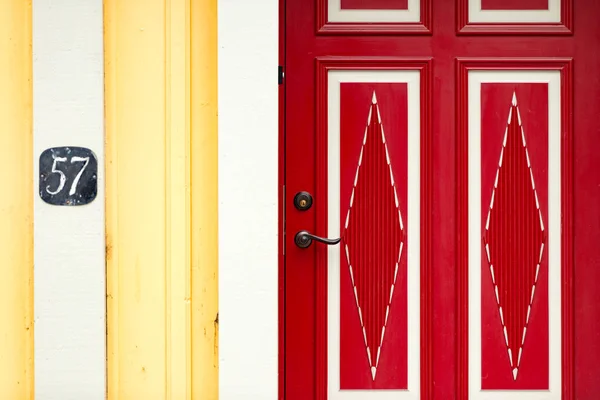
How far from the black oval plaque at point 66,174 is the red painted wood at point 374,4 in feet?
3.73

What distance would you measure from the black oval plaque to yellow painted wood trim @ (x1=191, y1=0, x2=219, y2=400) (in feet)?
1.22

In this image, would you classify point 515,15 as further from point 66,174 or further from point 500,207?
point 66,174

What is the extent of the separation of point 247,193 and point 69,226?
0.65 meters

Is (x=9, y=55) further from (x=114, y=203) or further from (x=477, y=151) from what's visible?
(x=477, y=151)

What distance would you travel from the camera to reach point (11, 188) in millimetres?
2170

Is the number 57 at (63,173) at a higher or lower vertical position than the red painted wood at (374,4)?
lower

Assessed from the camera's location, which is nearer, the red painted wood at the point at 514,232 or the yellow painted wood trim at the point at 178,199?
the yellow painted wood trim at the point at 178,199

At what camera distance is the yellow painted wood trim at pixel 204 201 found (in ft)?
7.21

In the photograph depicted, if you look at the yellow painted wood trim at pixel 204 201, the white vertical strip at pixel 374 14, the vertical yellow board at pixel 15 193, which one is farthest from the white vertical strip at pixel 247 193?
the vertical yellow board at pixel 15 193

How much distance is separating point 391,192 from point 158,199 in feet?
2.94

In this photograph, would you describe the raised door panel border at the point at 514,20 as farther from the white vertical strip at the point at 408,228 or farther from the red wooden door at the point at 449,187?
the white vertical strip at the point at 408,228

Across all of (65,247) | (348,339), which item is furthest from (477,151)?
(65,247)

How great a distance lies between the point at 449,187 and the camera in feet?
7.66

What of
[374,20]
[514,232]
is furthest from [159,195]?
[514,232]
